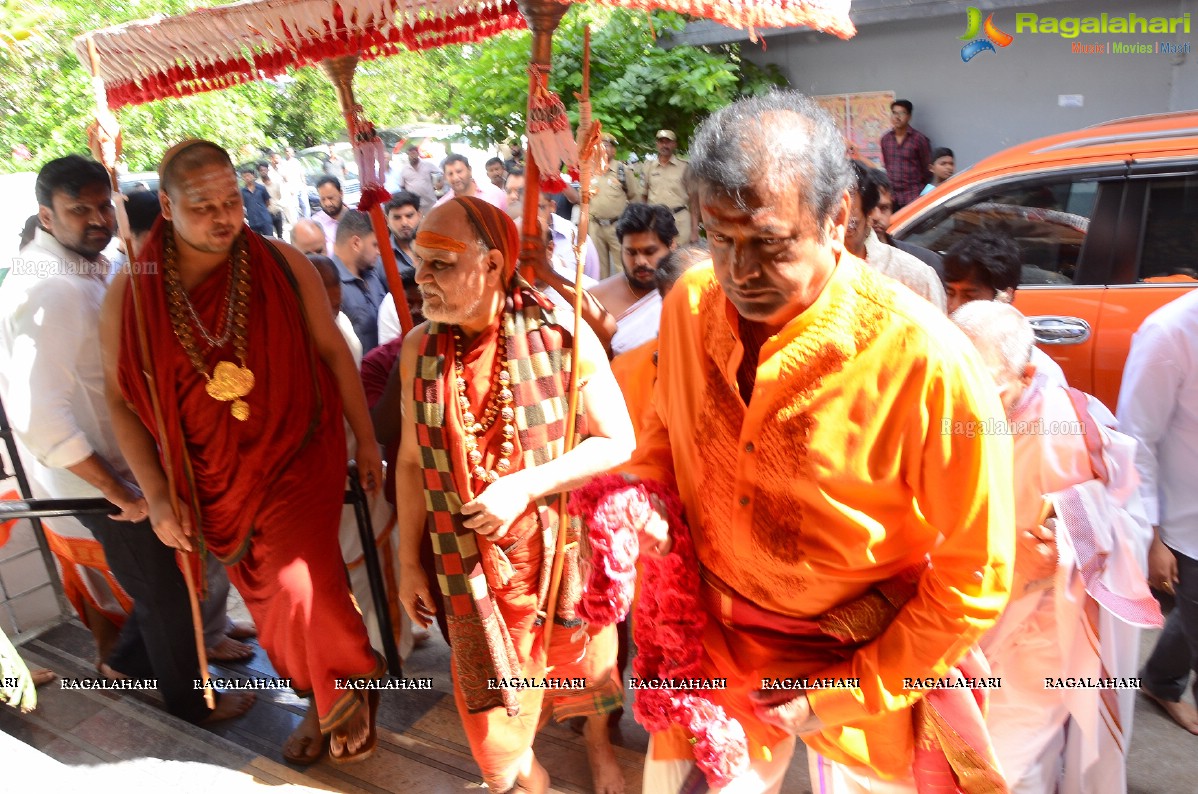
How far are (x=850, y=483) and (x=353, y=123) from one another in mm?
2839

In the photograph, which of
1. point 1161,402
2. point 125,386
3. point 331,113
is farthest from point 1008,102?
point 331,113

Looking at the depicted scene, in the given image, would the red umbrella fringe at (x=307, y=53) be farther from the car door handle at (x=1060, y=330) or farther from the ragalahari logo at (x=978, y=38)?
the ragalahari logo at (x=978, y=38)

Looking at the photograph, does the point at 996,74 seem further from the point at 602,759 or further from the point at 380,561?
the point at 602,759

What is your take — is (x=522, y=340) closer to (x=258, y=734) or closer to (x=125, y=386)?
(x=125, y=386)

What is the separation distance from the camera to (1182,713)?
327 cm

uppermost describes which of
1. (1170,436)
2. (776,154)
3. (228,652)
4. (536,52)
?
(536,52)

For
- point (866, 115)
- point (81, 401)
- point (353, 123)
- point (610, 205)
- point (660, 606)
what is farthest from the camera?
point (866, 115)

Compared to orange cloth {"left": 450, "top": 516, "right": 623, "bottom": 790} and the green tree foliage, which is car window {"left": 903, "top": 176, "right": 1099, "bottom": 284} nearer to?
orange cloth {"left": 450, "top": 516, "right": 623, "bottom": 790}

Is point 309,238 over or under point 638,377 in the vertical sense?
over

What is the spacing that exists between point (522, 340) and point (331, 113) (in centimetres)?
1772

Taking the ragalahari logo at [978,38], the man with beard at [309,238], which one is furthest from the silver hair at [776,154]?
the ragalahari logo at [978,38]

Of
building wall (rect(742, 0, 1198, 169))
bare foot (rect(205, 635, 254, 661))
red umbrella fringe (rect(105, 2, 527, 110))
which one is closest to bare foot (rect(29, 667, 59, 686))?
bare foot (rect(205, 635, 254, 661))

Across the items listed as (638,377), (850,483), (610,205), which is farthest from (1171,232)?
(610,205)

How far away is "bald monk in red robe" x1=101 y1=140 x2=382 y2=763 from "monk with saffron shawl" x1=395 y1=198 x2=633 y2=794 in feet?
1.96
